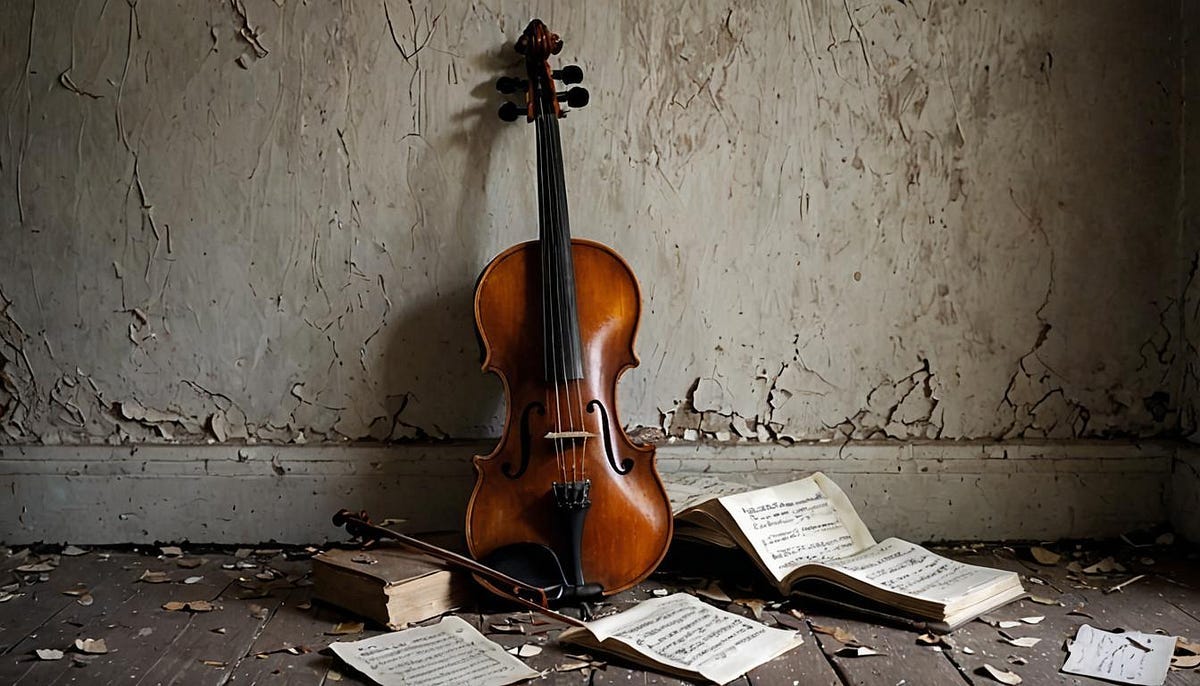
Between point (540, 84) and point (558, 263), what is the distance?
44cm

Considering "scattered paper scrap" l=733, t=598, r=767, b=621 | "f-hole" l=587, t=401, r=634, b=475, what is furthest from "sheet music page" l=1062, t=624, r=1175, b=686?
"f-hole" l=587, t=401, r=634, b=475

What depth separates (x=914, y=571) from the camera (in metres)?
2.25

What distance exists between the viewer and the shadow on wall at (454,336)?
8.53 ft

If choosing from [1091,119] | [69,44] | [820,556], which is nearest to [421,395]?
[820,556]

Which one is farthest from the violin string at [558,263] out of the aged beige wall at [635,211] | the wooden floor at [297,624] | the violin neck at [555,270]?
the wooden floor at [297,624]

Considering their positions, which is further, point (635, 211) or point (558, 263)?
point (635, 211)

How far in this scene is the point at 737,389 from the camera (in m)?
2.67

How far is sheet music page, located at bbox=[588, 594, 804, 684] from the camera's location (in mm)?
1869

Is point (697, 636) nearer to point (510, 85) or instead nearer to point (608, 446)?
point (608, 446)

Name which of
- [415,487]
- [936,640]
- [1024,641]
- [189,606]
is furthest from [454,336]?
[1024,641]

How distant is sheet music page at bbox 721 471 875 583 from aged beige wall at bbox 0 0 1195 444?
0.27 metres

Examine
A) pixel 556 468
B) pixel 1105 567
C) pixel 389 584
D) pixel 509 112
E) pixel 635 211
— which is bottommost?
pixel 1105 567

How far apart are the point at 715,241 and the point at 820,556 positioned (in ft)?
2.65

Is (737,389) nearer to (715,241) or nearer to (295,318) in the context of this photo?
(715,241)
